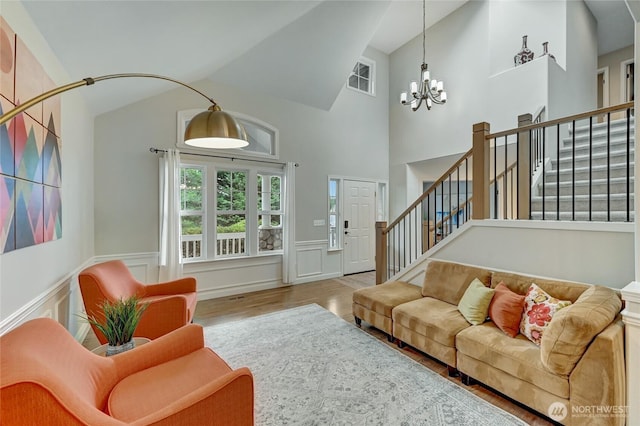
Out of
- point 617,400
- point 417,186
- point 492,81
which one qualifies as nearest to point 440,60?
point 492,81

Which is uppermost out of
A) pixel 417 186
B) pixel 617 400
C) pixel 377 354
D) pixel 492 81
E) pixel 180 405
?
pixel 492 81

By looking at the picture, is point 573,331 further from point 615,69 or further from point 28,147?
point 615,69

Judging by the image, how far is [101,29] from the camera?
6.63ft

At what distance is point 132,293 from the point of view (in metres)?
3.00

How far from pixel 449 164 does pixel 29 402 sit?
6277mm

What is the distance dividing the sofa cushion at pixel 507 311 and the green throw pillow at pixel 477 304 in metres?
0.05

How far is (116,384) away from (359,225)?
5075 mm

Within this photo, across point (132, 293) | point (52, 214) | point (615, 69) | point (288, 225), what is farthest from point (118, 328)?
point (615, 69)

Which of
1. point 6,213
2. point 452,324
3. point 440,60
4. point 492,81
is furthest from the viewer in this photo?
point 440,60

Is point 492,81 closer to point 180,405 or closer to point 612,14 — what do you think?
point 612,14

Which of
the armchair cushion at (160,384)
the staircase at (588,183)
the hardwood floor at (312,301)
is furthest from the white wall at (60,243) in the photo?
the staircase at (588,183)

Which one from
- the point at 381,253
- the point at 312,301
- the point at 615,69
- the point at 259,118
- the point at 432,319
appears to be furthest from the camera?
the point at 615,69

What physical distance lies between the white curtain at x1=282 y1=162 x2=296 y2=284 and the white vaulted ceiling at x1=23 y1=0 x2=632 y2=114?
4.60 feet

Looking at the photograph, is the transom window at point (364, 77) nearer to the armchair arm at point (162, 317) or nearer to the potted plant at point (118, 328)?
the armchair arm at point (162, 317)
